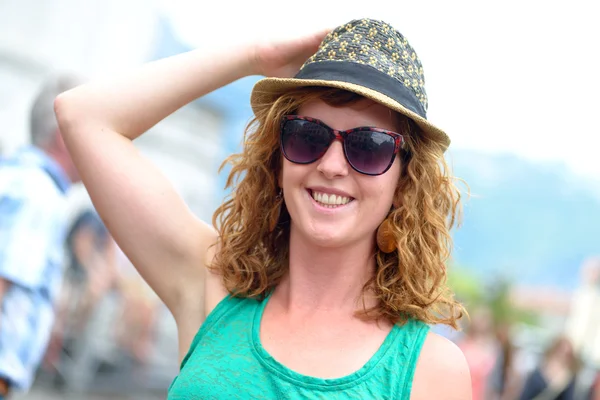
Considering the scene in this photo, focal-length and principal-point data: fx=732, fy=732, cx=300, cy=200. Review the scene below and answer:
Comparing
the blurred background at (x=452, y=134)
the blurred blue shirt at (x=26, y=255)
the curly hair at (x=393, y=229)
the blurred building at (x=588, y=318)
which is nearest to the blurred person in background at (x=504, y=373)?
the blurred background at (x=452, y=134)

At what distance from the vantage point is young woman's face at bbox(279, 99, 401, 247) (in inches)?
74.7

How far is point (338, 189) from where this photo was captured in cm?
190

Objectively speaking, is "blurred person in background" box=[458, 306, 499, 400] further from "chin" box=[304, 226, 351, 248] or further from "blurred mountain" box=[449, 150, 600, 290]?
"chin" box=[304, 226, 351, 248]

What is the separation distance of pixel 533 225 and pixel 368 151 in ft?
26.1

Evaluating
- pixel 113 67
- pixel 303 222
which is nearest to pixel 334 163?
pixel 303 222

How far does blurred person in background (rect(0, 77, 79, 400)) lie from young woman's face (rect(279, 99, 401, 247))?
159cm

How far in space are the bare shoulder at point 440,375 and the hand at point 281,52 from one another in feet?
3.02

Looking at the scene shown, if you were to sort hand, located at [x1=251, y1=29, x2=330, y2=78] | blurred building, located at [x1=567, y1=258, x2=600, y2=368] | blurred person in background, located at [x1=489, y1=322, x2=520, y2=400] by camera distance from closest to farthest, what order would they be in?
1. hand, located at [x1=251, y1=29, x2=330, y2=78]
2. blurred building, located at [x1=567, y1=258, x2=600, y2=368]
3. blurred person in background, located at [x1=489, y1=322, x2=520, y2=400]

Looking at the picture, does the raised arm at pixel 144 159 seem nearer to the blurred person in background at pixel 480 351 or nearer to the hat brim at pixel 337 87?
the hat brim at pixel 337 87

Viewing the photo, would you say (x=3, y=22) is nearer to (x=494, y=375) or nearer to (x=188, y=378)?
(x=188, y=378)

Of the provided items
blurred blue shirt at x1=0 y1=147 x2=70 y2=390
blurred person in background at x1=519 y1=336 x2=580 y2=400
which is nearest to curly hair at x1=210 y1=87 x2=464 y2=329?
blurred blue shirt at x1=0 y1=147 x2=70 y2=390

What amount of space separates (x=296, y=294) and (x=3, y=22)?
4.89 metres

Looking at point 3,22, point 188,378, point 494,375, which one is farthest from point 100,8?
point 494,375

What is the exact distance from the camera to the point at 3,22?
5.96 metres
